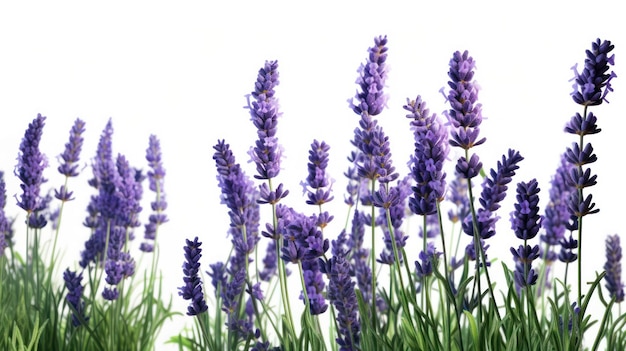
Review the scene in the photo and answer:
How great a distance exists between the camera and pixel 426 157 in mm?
1718

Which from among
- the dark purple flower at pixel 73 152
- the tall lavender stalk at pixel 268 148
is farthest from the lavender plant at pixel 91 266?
the tall lavender stalk at pixel 268 148

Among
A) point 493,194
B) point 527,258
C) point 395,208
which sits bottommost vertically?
point 527,258

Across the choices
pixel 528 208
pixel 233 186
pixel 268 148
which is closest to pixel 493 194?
pixel 528 208

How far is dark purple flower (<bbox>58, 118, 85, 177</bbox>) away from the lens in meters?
3.04

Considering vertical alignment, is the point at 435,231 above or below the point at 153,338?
above

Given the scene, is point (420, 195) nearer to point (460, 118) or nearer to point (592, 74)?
point (460, 118)

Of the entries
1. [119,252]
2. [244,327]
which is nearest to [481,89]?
[244,327]

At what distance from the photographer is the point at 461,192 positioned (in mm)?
3021

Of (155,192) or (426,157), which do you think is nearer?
(426,157)

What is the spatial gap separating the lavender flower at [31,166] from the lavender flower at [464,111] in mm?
1563

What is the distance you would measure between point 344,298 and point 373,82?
554 mm

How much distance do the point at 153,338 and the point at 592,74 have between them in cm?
210

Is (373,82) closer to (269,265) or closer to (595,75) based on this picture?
(595,75)

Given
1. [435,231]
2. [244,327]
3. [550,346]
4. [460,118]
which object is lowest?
[550,346]
